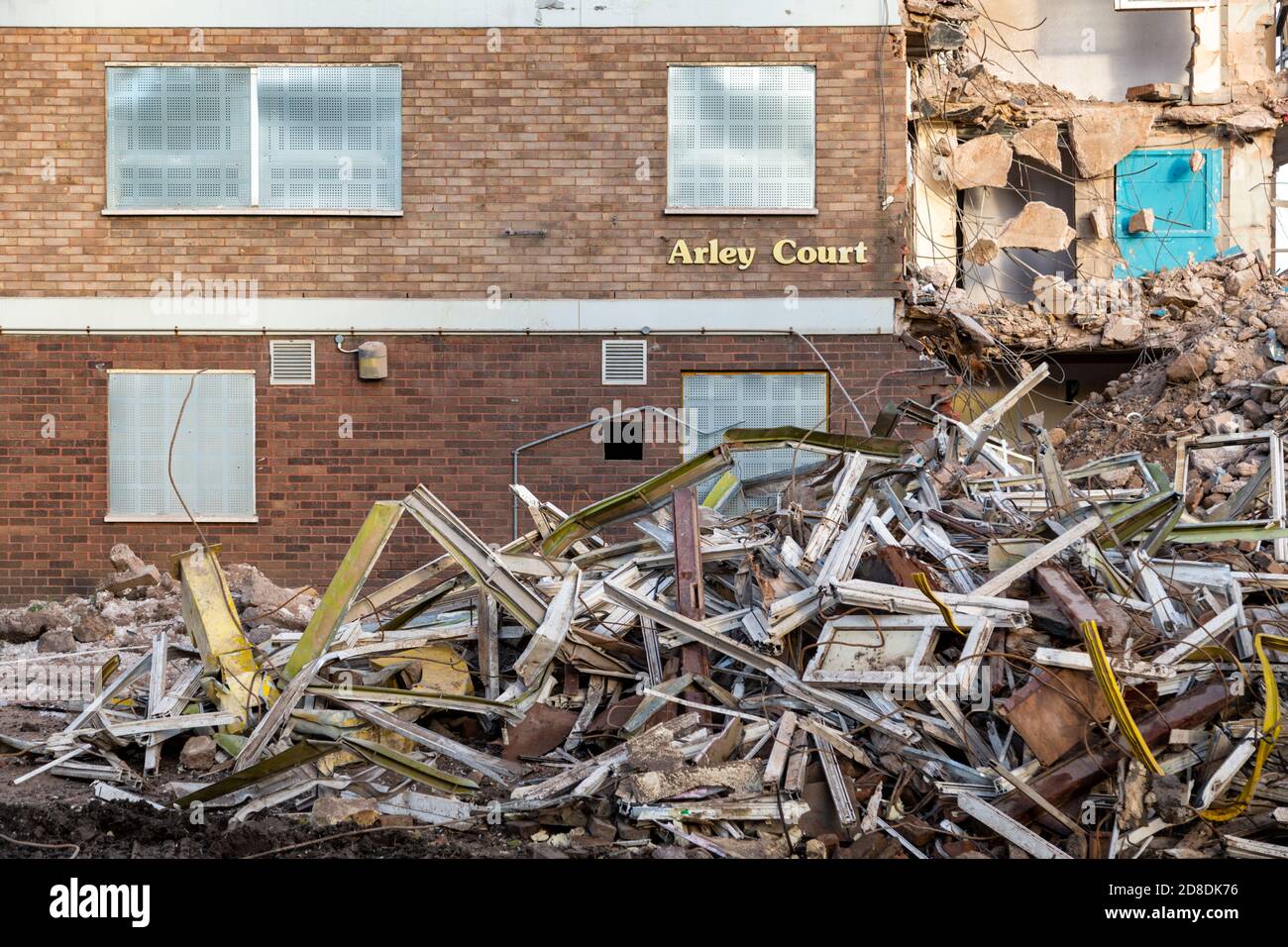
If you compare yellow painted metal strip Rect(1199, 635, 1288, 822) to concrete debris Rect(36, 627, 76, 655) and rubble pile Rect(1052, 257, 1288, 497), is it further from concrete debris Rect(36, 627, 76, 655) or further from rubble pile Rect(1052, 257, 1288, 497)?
concrete debris Rect(36, 627, 76, 655)

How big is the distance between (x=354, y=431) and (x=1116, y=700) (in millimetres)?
→ 9030

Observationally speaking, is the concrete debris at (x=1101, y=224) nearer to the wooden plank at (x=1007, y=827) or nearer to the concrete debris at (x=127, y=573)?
the concrete debris at (x=127, y=573)

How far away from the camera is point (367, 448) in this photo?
12.4m

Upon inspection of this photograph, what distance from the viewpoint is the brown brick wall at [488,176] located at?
12.4m

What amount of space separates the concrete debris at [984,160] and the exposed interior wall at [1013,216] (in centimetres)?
128

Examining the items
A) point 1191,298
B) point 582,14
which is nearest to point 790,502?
point 582,14

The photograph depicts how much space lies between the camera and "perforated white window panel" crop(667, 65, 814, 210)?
12438 millimetres

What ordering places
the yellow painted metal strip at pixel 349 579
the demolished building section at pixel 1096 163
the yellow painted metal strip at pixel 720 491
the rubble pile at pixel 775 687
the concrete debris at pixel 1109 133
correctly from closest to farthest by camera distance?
the rubble pile at pixel 775 687 → the yellow painted metal strip at pixel 349 579 → the yellow painted metal strip at pixel 720 491 → the demolished building section at pixel 1096 163 → the concrete debris at pixel 1109 133

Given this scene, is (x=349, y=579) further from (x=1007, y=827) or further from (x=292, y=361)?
(x=292, y=361)

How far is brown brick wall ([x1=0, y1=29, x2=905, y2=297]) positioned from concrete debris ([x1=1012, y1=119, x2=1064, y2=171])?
4.31 metres

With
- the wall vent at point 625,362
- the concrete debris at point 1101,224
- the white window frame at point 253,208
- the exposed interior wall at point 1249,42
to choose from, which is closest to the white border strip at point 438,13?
the white window frame at point 253,208

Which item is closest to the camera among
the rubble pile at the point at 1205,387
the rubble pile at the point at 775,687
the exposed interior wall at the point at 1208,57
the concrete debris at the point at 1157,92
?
the rubble pile at the point at 775,687

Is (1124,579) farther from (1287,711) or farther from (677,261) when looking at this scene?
(677,261)

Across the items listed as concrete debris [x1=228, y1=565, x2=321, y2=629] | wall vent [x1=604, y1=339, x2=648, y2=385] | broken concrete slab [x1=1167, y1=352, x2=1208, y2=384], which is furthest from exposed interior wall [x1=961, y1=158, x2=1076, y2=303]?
concrete debris [x1=228, y1=565, x2=321, y2=629]
